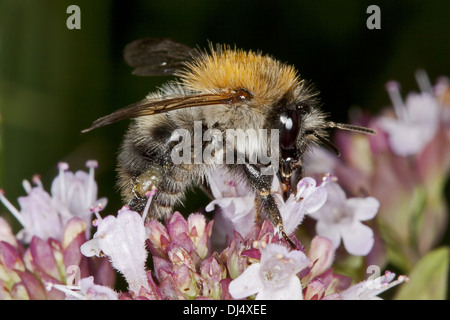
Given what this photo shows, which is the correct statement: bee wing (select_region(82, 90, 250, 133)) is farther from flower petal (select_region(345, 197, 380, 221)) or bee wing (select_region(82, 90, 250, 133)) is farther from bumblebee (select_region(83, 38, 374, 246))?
flower petal (select_region(345, 197, 380, 221))

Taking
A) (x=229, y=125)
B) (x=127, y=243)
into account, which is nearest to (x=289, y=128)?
(x=229, y=125)

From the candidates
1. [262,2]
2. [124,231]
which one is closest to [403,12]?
[262,2]

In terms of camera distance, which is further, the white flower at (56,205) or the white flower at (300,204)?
the white flower at (56,205)

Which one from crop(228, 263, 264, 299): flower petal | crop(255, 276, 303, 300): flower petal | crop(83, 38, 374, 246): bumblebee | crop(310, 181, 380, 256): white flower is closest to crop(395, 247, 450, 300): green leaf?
crop(310, 181, 380, 256): white flower

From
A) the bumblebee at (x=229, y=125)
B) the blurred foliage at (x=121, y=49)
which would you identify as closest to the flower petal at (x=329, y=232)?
the bumblebee at (x=229, y=125)

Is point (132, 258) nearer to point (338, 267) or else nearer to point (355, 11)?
point (338, 267)

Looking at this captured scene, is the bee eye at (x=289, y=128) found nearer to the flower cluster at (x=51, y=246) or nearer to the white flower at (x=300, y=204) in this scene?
the white flower at (x=300, y=204)
